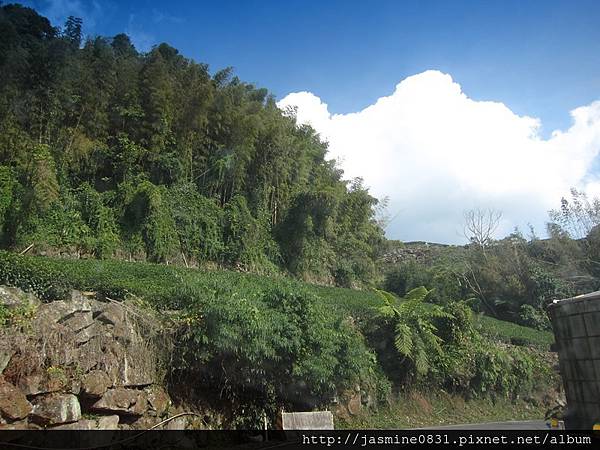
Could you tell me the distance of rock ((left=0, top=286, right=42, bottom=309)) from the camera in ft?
26.6

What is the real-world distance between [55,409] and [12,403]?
2.15 feet

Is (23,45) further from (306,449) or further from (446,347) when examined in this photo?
(446,347)

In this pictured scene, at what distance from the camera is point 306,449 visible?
882 centimetres

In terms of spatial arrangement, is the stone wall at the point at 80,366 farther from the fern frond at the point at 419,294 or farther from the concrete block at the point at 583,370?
the fern frond at the point at 419,294

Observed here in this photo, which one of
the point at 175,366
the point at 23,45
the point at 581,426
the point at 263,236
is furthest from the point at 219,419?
the point at 23,45

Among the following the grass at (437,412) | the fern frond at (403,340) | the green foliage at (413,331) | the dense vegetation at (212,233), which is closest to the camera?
the dense vegetation at (212,233)

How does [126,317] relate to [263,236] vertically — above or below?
below

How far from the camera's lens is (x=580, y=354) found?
589cm

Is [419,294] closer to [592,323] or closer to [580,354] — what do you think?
[580,354]

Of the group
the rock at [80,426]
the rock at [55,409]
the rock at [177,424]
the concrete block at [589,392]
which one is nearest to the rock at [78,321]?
the rock at [55,409]

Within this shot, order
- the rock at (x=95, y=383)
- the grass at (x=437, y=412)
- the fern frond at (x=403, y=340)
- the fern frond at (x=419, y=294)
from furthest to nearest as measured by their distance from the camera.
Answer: the fern frond at (x=419, y=294) → the fern frond at (x=403, y=340) → the grass at (x=437, y=412) → the rock at (x=95, y=383)

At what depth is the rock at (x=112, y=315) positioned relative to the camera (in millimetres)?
9334

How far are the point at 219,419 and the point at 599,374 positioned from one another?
7.49 meters

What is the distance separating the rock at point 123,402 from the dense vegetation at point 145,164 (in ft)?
21.5
